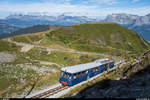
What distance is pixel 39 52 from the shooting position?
295ft

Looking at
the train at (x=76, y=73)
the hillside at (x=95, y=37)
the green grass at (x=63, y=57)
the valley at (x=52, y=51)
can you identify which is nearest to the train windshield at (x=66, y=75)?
the train at (x=76, y=73)

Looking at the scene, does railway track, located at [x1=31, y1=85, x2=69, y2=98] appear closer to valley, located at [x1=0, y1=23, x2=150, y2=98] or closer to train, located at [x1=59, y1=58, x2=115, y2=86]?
train, located at [x1=59, y1=58, x2=115, y2=86]

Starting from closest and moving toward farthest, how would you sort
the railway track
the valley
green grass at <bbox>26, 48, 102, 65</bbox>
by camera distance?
the railway track < the valley < green grass at <bbox>26, 48, 102, 65</bbox>

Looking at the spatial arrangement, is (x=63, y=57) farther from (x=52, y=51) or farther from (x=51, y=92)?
(x=51, y=92)

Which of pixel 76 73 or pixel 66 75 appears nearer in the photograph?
pixel 66 75

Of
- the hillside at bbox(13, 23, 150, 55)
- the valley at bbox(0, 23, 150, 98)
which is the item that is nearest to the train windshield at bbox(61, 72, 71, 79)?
the valley at bbox(0, 23, 150, 98)

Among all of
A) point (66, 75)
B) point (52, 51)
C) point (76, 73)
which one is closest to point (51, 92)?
point (66, 75)

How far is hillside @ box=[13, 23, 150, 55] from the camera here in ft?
424

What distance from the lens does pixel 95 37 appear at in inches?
6275

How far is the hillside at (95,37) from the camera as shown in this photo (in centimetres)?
12939

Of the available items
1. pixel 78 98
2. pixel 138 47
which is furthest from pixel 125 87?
pixel 138 47

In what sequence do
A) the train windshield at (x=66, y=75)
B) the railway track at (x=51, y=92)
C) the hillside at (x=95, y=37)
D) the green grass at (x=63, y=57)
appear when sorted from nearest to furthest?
the railway track at (x=51, y=92), the train windshield at (x=66, y=75), the green grass at (x=63, y=57), the hillside at (x=95, y=37)

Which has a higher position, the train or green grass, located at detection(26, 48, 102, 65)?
the train

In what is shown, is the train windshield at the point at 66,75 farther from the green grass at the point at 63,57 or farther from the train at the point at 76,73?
the green grass at the point at 63,57
